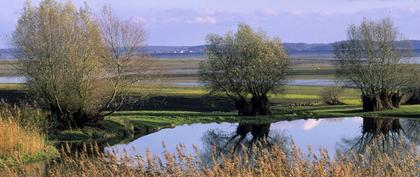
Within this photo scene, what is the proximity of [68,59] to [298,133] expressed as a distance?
1467cm

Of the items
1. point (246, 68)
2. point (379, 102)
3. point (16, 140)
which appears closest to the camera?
point (16, 140)

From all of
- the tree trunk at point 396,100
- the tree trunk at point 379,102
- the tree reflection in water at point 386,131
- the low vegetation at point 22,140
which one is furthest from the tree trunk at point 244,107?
the low vegetation at point 22,140

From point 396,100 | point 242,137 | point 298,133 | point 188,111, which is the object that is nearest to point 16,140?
point 242,137

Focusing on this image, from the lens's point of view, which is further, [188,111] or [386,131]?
[188,111]

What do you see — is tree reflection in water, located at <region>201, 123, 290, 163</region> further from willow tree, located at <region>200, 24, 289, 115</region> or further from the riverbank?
willow tree, located at <region>200, 24, 289, 115</region>

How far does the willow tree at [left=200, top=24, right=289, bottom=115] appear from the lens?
50.8 m

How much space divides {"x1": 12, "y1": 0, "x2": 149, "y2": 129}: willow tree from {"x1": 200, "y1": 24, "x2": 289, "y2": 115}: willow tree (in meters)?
12.9

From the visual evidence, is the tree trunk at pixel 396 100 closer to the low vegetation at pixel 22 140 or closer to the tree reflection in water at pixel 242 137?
the tree reflection in water at pixel 242 137

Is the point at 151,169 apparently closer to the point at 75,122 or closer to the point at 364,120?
Result: the point at 75,122

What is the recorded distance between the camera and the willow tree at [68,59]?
36.5 meters

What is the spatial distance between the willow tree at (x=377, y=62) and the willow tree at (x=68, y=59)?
73.9 ft

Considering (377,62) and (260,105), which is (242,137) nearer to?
(260,105)

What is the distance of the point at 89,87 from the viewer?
38.8 metres

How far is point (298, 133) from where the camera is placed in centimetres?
3888
